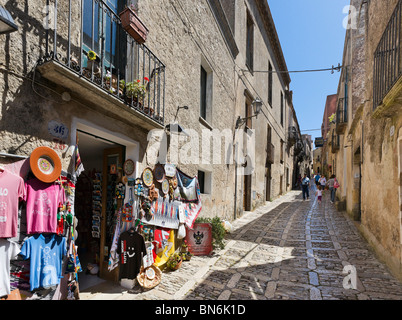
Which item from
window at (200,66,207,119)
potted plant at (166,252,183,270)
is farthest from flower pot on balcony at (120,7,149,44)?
potted plant at (166,252,183,270)

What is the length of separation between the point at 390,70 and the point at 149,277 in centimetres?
516

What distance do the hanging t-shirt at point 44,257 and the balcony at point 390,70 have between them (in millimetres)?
4711

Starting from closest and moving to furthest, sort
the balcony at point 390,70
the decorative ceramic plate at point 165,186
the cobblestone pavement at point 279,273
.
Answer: the balcony at point 390,70
the cobblestone pavement at point 279,273
the decorative ceramic plate at point 165,186

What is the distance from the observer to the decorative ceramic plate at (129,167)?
4.25 meters

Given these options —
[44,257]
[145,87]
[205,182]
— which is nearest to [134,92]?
[145,87]

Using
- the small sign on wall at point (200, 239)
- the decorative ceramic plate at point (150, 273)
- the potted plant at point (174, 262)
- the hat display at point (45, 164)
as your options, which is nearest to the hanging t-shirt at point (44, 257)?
the hat display at point (45, 164)

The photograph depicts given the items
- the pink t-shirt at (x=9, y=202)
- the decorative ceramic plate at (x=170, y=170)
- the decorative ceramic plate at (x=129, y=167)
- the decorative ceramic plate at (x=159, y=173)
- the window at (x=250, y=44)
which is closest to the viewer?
the pink t-shirt at (x=9, y=202)

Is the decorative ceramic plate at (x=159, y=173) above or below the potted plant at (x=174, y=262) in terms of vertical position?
above

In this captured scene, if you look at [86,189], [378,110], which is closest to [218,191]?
[86,189]

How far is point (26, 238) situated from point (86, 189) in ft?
9.89

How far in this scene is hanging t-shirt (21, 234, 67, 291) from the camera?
2.56 metres

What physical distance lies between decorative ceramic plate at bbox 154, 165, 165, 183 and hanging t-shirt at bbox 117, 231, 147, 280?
1.09 m

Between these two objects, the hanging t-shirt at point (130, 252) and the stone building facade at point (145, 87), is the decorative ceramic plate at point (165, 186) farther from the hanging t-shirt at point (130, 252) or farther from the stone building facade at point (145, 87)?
the hanging t-shirt at point (130, 252)

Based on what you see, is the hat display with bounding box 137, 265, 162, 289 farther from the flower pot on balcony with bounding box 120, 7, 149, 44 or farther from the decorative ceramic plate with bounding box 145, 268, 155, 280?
the flower pot on balcony with bounding box 120, 7, 149, 44
